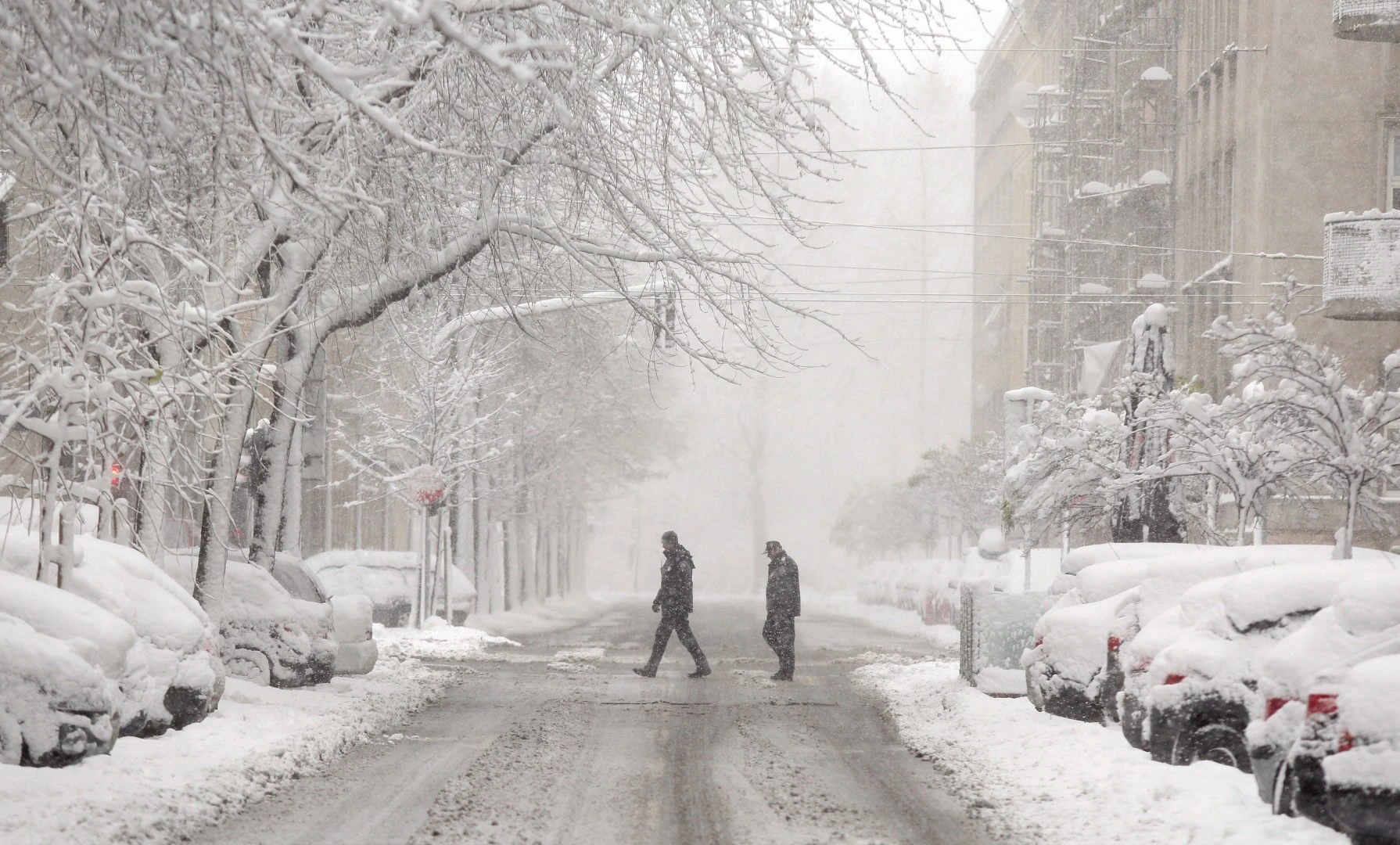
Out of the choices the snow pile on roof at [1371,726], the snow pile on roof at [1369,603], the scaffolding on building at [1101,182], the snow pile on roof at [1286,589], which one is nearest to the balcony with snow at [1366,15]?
the scaffolding on building at [1101,182]

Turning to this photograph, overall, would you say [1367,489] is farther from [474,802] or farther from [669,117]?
[474,802]

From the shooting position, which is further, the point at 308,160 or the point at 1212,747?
the point at 1212,747

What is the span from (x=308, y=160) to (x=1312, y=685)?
4820 mm

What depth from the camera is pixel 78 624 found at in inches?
390

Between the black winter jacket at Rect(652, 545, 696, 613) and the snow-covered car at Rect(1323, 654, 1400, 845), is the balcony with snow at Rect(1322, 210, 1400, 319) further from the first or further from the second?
the snow-covered car at Rect(1323, 654, 1400, 845)

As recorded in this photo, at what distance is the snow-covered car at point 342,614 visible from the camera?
17.2 m

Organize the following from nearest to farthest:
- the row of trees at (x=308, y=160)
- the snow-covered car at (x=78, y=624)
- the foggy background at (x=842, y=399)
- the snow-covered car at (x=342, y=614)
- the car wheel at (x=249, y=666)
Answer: the row of trees at (x=308, y=160)
the snow-covered car at (x=78, y=624)
the car wheel at (x=249, y=666)
the snow-covered car at (x=342, y=614)
the foggy background at (x=842, y=399)

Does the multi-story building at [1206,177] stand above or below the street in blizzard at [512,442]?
above

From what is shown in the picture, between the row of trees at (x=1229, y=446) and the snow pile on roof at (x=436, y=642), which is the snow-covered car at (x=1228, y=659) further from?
the snow pile on roof at (x=436, y=642)

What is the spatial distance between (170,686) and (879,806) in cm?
492

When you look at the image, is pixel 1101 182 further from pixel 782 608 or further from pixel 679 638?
pixel 679 638

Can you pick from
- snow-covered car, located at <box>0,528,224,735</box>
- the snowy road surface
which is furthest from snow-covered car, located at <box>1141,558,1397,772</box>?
snow-covered car, located at <box>0,528,224,735</box>

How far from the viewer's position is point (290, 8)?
7.34 meters

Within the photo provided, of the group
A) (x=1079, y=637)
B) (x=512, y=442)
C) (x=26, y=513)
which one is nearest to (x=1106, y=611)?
(x=1079, y=637)
